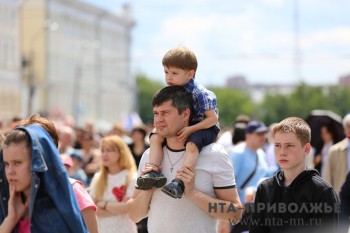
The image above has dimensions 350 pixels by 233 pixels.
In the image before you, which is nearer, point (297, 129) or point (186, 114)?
point (297, 129)

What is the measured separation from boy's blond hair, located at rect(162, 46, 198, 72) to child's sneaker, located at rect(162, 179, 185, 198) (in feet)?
2.75

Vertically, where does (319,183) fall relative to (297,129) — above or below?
below

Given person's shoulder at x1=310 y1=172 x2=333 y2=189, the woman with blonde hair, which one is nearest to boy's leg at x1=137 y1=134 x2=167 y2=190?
person's shoulder at x1=310 y1=172 x2=333 y2=189

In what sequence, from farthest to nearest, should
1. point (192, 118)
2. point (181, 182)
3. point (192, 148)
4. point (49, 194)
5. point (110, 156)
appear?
point (110, 156), point (192, 118), point (192, 148), point (181, 182), point (49, 194)

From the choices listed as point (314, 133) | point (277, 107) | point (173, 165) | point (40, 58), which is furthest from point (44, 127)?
point (277, 107)

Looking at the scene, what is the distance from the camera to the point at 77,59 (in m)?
114

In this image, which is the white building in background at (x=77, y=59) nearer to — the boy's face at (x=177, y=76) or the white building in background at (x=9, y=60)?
the white building in background at (x=9, y=60)

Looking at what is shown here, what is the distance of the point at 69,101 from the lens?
109m

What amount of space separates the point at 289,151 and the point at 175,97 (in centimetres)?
87

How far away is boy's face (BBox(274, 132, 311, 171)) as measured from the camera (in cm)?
705

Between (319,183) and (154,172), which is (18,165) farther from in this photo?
A: (319,183)

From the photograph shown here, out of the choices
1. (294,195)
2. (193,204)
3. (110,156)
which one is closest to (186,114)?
(193,204)

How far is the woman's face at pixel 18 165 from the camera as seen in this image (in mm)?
5766

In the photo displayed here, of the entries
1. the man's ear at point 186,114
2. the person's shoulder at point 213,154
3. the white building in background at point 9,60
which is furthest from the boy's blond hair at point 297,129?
the white building in background at point 9,60
